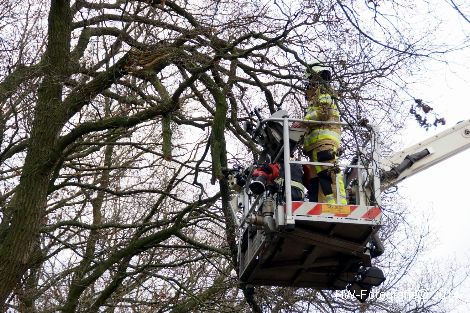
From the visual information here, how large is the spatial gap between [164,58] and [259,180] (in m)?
2.10

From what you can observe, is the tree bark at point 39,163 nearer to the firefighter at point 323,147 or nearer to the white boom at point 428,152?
the firefighter at point 323,147

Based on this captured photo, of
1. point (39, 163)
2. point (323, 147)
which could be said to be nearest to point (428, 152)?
point (323, 147)

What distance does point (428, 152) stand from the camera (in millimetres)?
10219

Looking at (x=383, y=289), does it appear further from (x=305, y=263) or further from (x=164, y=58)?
(x=164, y=58)

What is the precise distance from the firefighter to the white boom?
188 centimetres

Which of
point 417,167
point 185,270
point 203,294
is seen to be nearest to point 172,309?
point 203,294

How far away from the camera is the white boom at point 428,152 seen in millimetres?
10093

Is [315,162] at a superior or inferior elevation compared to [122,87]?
inferior

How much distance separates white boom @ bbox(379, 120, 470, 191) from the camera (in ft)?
33.1

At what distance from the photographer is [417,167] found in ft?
33.4

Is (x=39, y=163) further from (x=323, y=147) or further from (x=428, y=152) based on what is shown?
(x=428, y=152)

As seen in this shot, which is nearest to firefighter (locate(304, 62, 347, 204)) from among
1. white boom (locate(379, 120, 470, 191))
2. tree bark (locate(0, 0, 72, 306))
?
white boom (locate(379, 120, 470, 191))

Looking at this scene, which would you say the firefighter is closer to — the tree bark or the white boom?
the white boom

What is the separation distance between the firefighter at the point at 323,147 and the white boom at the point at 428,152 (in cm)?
188
